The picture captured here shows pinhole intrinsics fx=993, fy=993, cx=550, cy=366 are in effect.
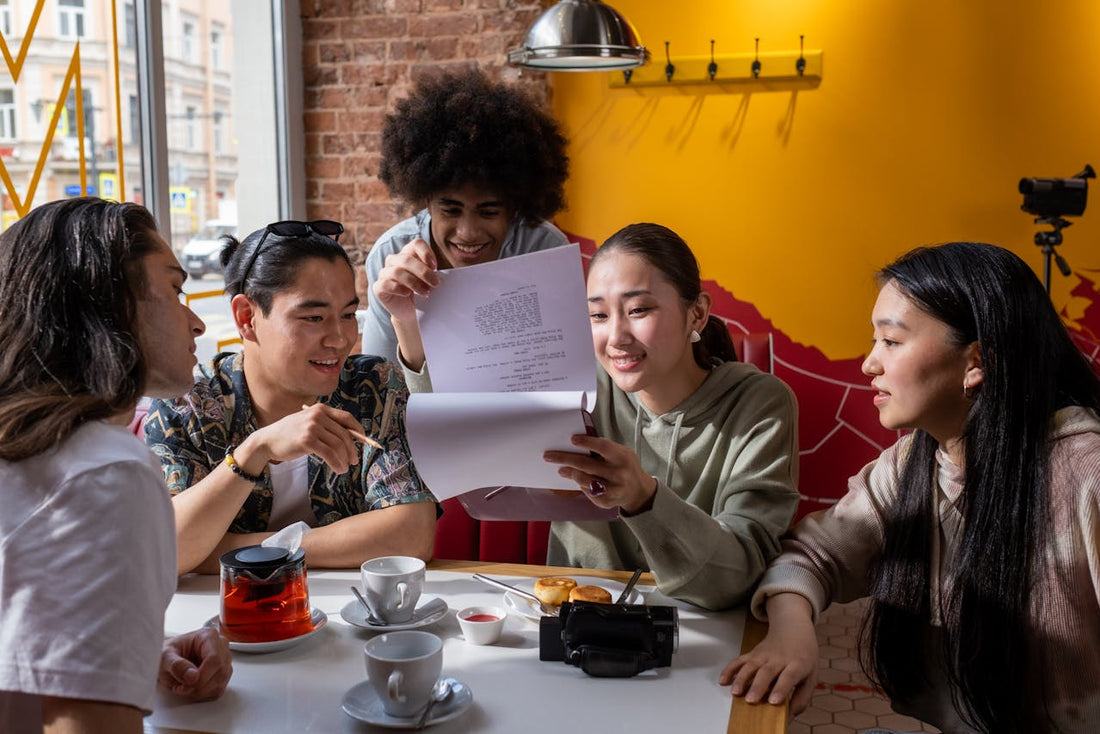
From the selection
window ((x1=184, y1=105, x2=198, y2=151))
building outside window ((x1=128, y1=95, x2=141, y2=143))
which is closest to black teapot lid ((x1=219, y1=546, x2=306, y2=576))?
building outside window ((x1=128, y1=95, x2=141, y2=143))

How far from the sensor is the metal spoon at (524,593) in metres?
1.40

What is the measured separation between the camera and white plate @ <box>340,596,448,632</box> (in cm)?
132

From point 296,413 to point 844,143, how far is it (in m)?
2.72

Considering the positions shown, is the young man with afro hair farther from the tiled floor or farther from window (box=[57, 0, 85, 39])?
the tiled floor

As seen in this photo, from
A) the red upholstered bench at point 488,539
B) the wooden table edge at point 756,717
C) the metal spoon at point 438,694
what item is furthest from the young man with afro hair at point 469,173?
the wooden table edge at point 756,717

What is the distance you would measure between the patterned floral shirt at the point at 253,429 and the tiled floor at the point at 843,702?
3.96 feet

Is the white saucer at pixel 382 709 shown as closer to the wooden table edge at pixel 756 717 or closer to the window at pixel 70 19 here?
the wooden table edge at pixel 756 717

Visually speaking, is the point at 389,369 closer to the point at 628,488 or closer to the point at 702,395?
the point at 702,395

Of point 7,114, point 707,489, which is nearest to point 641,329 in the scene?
point 707,489

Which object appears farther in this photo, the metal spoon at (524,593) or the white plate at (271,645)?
the metal spoon at (524,593)

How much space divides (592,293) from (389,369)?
438 mm

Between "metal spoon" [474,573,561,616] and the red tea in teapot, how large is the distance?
34cm

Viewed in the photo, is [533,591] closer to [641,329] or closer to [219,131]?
[641,329]

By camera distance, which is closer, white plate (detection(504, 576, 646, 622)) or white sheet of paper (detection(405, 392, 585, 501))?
white sheet of paper (detection(405, 392, 585, 501))
